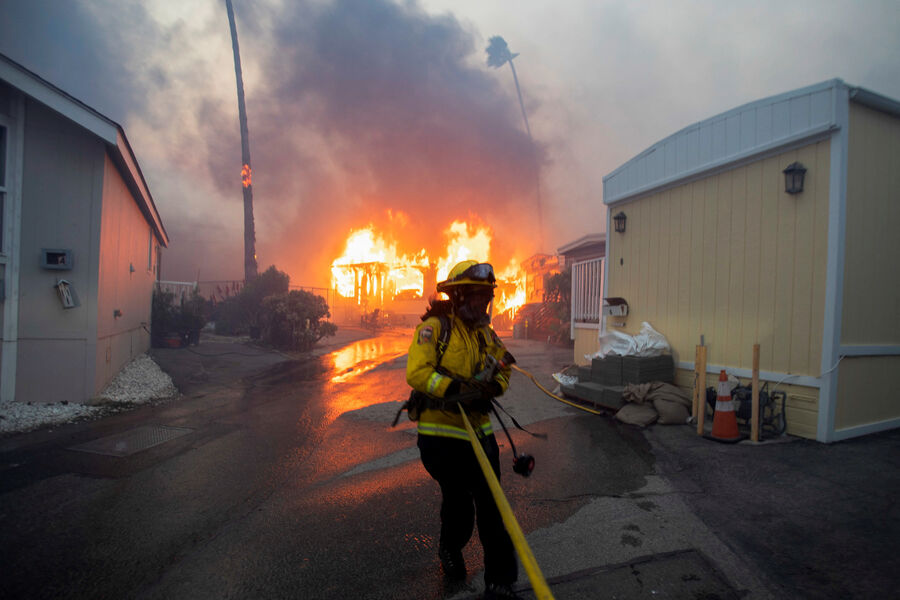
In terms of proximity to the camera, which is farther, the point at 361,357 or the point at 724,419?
the point at 361,357

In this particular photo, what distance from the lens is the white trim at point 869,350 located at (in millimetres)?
5461

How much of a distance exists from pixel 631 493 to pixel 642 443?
5.46 feet


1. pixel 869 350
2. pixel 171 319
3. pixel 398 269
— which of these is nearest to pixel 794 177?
pixel 869 350

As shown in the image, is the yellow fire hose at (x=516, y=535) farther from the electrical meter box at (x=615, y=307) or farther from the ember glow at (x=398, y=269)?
the ember glow at (x=398, y=269)

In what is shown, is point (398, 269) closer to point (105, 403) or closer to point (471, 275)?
point (105, 403)

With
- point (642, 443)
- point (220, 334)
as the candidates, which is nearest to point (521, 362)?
point (642, 443)

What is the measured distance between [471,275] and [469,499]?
1.24 metres

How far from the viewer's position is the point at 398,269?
115ft

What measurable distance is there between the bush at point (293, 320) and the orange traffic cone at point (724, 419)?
12821 millimetres

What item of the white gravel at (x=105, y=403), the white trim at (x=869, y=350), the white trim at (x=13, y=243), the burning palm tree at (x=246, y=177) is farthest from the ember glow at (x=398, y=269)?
the white trim at (x=869, y=350)

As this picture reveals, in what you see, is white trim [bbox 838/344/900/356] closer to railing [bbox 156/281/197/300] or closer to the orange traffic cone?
the orange traffic cone

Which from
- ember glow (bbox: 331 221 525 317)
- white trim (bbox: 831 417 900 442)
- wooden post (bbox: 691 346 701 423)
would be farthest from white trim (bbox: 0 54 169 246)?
ember glow (bbox: 331 221 525 317)

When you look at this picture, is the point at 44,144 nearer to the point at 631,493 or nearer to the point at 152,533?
the point at 152,533

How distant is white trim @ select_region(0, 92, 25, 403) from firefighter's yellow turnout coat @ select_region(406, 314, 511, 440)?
278 inches
